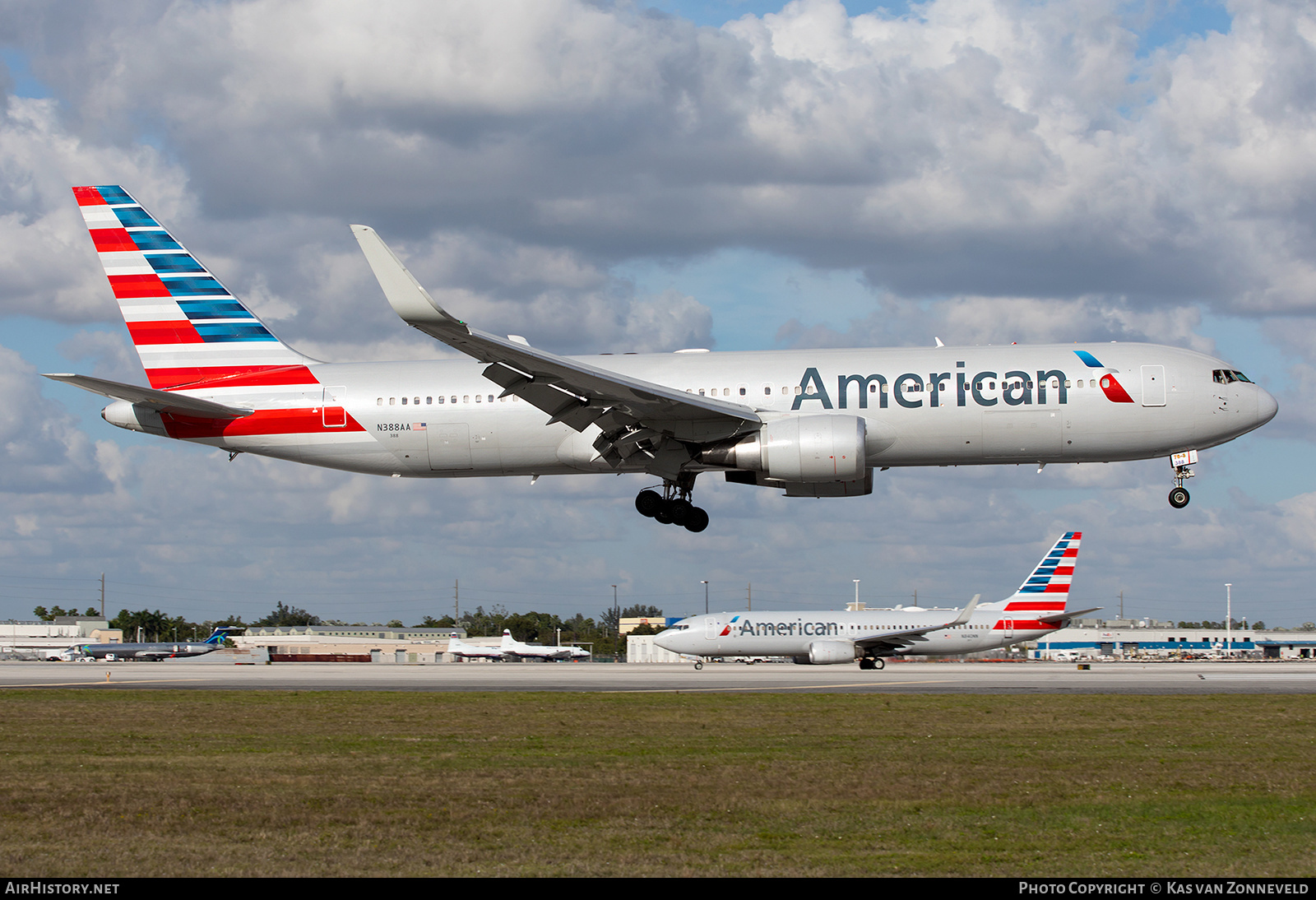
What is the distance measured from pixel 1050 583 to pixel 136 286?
56.4m

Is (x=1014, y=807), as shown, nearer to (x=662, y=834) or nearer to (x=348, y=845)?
(x=662, y=834)

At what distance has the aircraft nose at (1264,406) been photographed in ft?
104

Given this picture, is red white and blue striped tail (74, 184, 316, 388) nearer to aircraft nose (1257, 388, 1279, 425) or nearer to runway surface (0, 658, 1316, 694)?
runway surface (0, 658, 1316, 694)

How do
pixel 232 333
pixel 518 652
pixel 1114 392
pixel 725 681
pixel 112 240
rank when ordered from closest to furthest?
pixel 1114 392
pixel 232 333
pixel 112 240
pixel 725 681
pixel 518 652

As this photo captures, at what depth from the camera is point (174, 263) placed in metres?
38.1

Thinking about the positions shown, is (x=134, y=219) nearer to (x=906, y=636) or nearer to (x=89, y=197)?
(x=89, y=197)

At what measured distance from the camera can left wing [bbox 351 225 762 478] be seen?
2453 centimetres

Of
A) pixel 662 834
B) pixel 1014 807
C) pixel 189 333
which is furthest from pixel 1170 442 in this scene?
pixel 189 333

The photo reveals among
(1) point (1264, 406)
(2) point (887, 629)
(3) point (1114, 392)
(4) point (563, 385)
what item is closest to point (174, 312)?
(4) point (563, 385)

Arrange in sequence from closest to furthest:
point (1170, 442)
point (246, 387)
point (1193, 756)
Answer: point (1193, 756), point (1170, 442), point (246, 387)

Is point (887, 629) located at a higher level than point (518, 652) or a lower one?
higher

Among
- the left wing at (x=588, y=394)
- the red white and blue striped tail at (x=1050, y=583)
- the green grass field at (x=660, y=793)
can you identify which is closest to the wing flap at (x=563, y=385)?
the left wing at (x=588, y=394)

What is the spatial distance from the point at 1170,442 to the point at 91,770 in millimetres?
26690

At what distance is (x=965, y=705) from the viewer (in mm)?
32219
